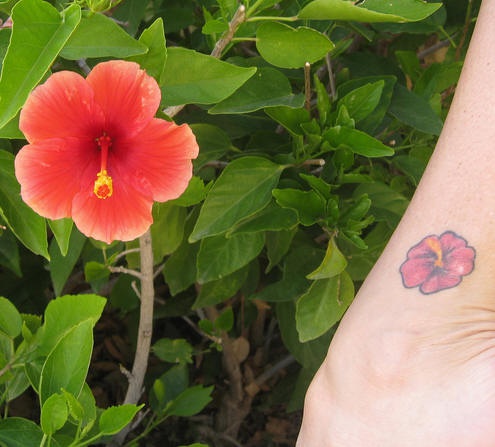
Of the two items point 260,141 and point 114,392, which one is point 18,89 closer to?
point 260,141

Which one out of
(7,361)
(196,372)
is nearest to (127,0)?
(7,361)

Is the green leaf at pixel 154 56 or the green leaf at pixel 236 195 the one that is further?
the green leaf at pixel 236 195

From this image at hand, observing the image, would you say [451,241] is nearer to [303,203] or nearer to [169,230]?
[303,203]

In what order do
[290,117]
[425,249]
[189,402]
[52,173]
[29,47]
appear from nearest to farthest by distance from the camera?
[29,47] < [52,173] < [425,249] < [290,117] < [189,402]

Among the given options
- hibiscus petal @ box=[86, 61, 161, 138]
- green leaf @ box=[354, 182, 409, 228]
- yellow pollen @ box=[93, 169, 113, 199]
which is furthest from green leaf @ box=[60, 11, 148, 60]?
green leaf @ box=[354, 182, 409, 228]

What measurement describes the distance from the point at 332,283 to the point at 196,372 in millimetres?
881

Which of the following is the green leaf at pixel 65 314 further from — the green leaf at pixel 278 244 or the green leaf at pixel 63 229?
the green leaf at pixel 278 244

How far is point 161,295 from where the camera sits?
1.80m

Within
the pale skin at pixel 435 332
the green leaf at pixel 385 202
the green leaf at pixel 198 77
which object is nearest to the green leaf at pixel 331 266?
the pale skin at pixel 435 332

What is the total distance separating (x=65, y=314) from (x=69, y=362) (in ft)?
0.33

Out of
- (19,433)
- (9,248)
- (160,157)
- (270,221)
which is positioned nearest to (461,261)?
(270,221)

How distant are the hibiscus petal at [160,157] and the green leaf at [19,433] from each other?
0.37m

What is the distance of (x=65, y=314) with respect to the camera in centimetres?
98

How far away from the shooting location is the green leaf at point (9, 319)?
104 centimetres
